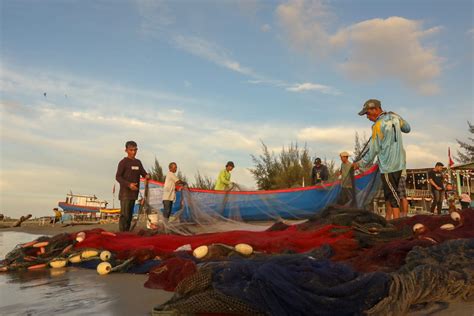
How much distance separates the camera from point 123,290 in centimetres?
279

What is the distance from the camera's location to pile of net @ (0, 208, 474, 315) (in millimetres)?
1745

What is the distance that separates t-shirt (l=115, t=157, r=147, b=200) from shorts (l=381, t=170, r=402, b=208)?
14.2 feet

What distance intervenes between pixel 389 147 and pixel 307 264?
454 centimetres

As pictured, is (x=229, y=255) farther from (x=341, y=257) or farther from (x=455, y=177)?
(x=455, y=177)

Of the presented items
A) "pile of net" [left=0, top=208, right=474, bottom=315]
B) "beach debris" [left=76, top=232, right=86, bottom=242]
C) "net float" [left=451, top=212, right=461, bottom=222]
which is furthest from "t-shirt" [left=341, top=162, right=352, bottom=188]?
"beach debris" [left=76, top=232, right=86, bottom=242]

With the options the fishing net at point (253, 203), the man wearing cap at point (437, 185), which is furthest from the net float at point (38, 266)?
the man wearing cap at point (437, 185)

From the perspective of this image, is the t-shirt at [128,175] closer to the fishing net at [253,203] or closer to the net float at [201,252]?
the fishing net at [253,203]

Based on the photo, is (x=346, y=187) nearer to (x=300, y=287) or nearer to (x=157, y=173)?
(x=300, y=287)

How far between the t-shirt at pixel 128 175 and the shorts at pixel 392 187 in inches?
170

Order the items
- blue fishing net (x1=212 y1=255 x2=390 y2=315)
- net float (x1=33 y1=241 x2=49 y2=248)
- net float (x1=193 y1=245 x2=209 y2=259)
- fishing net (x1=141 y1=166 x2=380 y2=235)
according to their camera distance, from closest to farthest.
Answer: blue fishing net (x1=212 y1=255 x2=390 y2=315), net float (x1=193 y1=245 x2=209 y2=259), net float (x1=33 y1=241 x2=49 y2=248), fishing net (x1=141 y1=166 x2=380 y2=235)

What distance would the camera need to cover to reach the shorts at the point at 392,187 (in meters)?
5.85

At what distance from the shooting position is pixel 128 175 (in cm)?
733

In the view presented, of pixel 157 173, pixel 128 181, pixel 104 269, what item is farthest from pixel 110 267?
pixel 157 173

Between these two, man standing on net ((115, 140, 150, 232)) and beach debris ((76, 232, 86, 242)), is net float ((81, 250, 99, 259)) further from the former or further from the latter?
man standing on net ((115, 140, 150, 232))
